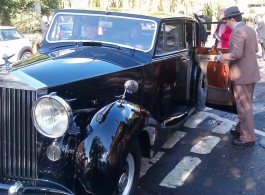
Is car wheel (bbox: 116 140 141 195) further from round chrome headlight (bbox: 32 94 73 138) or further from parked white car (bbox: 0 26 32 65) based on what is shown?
parked white car (bbox: 0 26 32 65)

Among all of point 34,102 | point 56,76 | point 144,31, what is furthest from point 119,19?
point 34,102

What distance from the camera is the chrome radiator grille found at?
325 centimetres

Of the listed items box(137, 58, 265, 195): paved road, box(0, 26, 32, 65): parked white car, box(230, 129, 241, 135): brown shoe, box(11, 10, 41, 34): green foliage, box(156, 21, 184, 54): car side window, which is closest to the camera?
box(137, 58, 265, 195): paved road

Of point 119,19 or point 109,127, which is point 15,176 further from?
point 119,19

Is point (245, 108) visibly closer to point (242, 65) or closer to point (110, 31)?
point (242, 65)

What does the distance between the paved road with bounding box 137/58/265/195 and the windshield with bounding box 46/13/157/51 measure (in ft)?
4.83

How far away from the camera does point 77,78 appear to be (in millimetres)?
3684

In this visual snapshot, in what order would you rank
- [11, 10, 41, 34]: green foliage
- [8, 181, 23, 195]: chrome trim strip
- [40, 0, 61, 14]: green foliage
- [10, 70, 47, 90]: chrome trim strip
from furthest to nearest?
[40, 0, 61, 14]: green foliage, [11, 10, 41, 34]: green foliage, [10, 70, 47, 90]: chrome trim strip, [8, 181, 23, 195]: chrome trim strip

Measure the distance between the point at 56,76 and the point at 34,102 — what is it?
50 centimetres

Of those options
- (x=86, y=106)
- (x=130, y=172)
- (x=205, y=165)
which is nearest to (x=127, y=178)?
(x=130, y=172)

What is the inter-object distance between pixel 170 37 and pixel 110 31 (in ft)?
3.00

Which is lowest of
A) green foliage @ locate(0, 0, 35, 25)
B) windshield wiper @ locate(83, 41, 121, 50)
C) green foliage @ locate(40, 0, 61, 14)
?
windshield wiper @ locate(83, 41, 121, 50)

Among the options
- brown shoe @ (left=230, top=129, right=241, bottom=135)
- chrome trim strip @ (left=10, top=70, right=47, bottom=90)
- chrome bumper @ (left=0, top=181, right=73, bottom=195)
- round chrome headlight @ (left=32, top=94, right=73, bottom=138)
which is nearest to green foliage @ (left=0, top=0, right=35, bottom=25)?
brown shoe @ (left=230, top=129, right=241, bottom=135)

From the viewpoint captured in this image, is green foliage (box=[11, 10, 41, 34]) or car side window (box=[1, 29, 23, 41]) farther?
green foliage (box=[11, 10, 41, 34])
